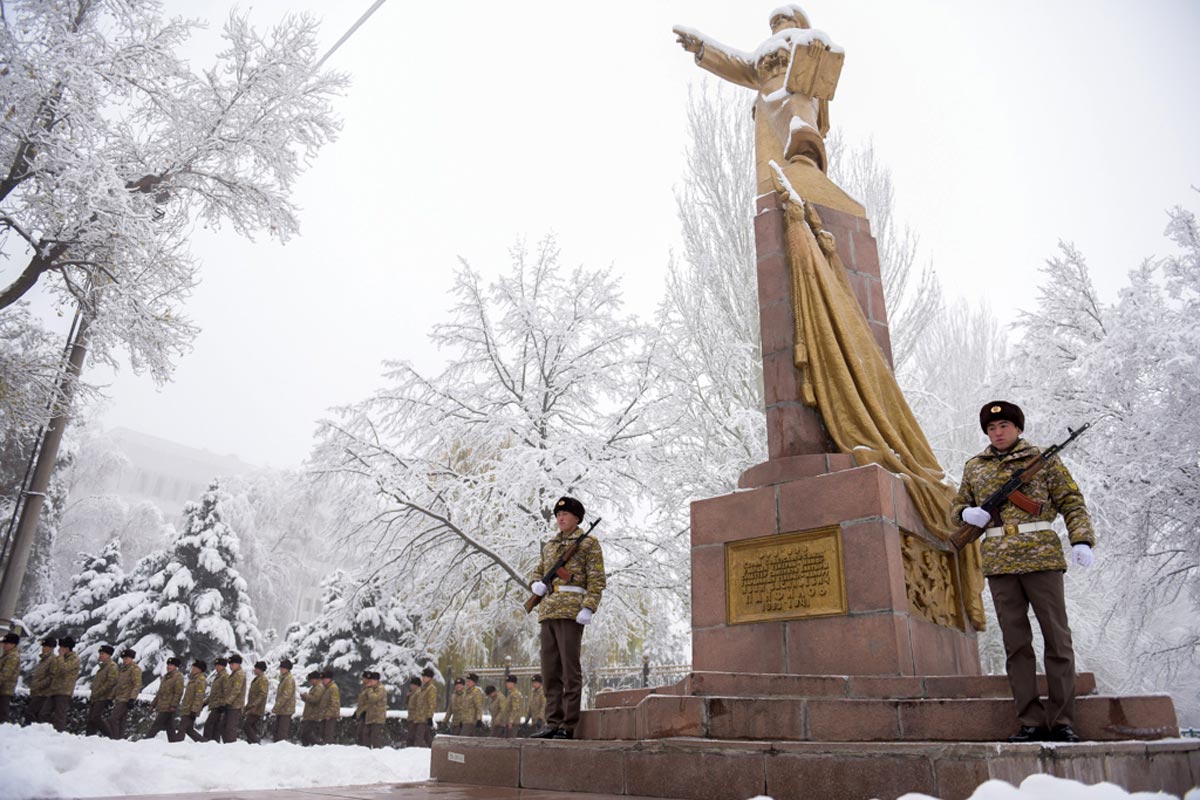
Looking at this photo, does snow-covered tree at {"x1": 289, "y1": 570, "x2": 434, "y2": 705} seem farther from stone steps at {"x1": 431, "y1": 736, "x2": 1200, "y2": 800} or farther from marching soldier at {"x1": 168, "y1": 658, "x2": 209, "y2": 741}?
stone steps at {"x1": 431, "y1": 736, "x2": 1200, "y2": 800}

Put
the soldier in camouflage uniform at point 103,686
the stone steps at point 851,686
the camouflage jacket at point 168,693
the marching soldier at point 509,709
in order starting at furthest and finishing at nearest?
the marching soldier at point 509,709 → the camouflage jacket at point 168,693 → the soldier in camouflage uniform at point 103,686 → the stone steps at point 851,686

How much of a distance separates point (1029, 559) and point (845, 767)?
139 centimetres

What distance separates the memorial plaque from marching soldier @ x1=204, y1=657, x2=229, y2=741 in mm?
12641

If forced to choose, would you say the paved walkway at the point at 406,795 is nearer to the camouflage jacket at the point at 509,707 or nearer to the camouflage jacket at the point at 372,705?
the camouflage jacket at the point at 509,707

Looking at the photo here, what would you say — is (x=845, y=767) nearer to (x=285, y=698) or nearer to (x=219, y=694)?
(x=219, y=694)

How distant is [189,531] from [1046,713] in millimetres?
25789

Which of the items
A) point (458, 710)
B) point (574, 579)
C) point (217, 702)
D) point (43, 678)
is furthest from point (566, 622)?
point (217, 702)

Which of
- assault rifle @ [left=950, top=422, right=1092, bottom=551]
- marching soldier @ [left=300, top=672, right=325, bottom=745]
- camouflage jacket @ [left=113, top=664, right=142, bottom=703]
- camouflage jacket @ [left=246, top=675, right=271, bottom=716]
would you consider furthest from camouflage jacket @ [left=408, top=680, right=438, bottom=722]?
assault rifle @ [left=950, top=422, right=1092, bottom=551]

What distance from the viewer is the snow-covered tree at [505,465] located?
1290 centimetres

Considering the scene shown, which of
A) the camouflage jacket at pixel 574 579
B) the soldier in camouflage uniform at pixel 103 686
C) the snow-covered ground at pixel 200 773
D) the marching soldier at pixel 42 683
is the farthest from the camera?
the soldier in camouflage uniform at pixel 103 686

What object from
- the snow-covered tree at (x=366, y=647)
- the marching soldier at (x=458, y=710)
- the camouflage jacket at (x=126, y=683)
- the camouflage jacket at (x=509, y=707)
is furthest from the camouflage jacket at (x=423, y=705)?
the camouflage jacket at (x=126, y=683)

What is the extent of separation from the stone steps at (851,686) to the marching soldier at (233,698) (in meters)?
13.1

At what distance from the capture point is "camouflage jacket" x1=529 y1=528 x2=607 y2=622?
17.7ft

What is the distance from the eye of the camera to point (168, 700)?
46.3ft
